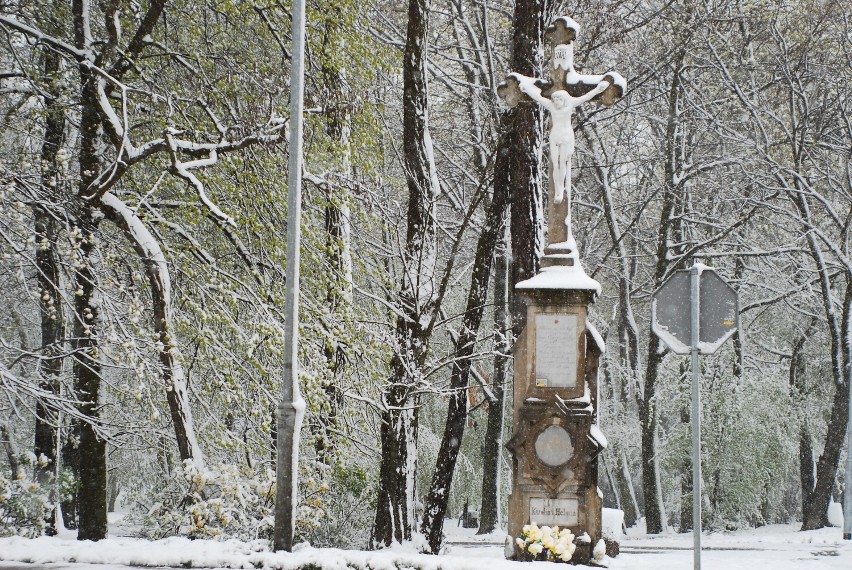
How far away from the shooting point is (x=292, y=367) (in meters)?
8.34

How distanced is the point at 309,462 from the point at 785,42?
1466cm

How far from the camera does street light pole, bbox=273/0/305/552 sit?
8172 mm

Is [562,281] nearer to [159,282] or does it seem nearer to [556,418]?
[556,418]

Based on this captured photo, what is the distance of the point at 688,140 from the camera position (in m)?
24.6

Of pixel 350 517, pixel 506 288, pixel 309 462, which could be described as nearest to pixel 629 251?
pixel 506 288

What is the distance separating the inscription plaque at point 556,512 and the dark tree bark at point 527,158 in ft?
9.10

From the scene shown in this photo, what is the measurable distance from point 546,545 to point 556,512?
65.0 inches

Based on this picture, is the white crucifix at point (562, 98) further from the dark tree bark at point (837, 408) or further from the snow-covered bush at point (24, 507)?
the dark tree bark at point (837, 408)

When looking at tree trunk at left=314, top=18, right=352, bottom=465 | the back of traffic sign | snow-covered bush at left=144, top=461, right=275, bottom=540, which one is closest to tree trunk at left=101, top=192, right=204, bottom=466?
snow-covered bush at left=144, top=461, right=275, bottom=540

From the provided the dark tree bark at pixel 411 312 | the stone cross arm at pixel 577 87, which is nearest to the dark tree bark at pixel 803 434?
the dark tree bark at pixel 411 312

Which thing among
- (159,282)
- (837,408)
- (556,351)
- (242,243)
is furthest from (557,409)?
(837,408)

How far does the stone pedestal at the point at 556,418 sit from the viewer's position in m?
10.1

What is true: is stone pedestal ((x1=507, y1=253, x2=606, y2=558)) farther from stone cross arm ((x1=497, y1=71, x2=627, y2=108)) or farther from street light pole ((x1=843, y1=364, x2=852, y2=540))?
street light pole ((x1=843, y1=364, x2=852, y2=540))

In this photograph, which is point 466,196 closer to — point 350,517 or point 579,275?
point 350,517
